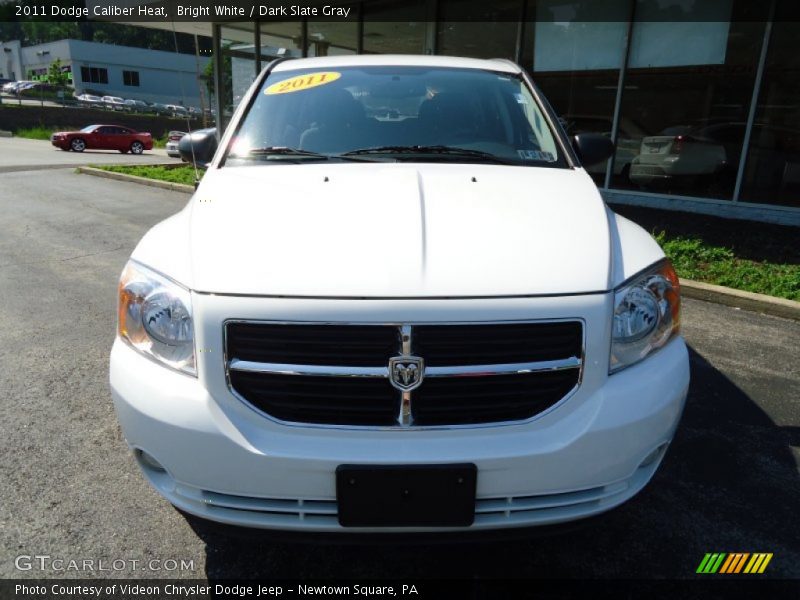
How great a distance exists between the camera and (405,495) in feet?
5.23

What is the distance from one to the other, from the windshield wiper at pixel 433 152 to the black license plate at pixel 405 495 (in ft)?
5.06

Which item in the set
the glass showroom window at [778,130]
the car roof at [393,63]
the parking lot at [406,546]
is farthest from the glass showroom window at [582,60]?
the car roof at [393,63]

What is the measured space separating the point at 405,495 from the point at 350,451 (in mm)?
193

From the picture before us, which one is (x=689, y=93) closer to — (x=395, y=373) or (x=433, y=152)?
(x=433, y=152)

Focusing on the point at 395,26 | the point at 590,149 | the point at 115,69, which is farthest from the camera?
the point at 115,69

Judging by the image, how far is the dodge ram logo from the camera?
5.30 ft

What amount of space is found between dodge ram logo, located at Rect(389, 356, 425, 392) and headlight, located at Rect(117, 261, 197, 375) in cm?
58

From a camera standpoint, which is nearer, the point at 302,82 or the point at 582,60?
the point at 302,82

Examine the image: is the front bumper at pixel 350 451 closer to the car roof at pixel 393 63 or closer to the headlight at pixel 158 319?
the headlight at pixel 158 319

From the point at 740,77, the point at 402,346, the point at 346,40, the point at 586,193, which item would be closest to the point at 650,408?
the point at 402,346

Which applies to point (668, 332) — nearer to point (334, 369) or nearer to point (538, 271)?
point (538, 271)

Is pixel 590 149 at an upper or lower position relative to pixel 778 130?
upper

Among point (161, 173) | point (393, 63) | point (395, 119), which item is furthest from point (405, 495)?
point (161, 173)

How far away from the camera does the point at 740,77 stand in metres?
8.10
